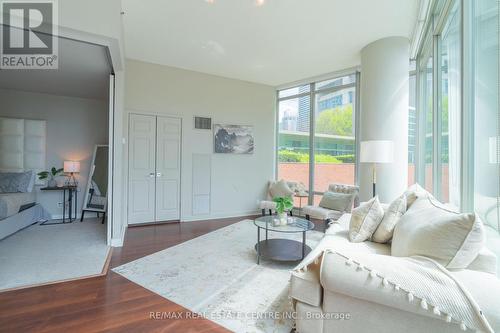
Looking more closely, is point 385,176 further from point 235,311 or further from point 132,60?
point 132,60

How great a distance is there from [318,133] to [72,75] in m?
4.92

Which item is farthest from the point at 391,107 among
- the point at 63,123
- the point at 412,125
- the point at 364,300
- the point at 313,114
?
the point at 63,123

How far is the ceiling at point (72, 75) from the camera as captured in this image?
360 cm

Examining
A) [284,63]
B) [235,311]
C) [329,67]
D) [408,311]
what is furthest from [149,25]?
[408,311]

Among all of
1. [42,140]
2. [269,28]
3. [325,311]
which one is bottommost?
[325,311]

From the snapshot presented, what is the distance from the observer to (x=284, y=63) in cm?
527

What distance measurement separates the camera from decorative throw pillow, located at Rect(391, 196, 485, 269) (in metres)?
1.51

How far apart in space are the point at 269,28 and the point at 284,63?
4.76 feet

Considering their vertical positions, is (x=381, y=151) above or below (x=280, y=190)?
above

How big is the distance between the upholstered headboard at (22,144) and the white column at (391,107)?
667 cm

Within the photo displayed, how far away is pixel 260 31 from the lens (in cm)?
397

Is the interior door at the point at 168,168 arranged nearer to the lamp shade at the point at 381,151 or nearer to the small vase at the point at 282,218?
the small vase at the point at 282,218

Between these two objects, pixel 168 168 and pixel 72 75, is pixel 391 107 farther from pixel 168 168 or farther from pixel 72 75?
pixel 72 75

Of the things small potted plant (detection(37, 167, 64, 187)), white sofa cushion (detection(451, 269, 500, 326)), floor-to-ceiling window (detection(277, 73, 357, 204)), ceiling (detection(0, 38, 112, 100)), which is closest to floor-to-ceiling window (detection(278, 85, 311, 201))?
floor-to-ceiling window (detection(277, 73, 357, 204))
